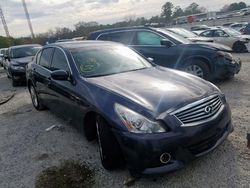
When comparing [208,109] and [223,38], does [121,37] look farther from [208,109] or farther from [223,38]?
[223,38]

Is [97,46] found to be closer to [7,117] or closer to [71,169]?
[71,169]

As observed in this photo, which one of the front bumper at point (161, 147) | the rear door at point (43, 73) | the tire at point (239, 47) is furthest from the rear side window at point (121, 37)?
the tire at point (239, 47)

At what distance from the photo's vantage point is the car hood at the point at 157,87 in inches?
123

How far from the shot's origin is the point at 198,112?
3.10 metres

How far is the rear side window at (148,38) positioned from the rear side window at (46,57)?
10.9 feet

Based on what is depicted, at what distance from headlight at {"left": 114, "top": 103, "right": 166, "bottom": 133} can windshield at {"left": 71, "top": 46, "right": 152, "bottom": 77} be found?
1211mm

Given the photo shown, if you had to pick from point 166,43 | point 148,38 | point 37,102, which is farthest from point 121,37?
point 37,102

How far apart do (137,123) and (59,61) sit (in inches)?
97.9

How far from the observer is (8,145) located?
4758 mm

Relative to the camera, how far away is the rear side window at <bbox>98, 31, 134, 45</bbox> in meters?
8.52

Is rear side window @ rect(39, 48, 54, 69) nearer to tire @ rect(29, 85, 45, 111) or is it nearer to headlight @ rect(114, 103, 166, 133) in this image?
tire @ rect(29, 85, 45, 111)

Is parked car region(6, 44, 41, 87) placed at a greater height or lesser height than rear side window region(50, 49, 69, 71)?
lesser

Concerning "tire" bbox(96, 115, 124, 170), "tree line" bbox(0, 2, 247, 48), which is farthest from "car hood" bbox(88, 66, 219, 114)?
"tree line" bbox(0, 2, 247, 48)

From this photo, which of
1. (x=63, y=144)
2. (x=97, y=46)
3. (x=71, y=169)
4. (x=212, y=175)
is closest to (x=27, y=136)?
(x=63, y=144)
